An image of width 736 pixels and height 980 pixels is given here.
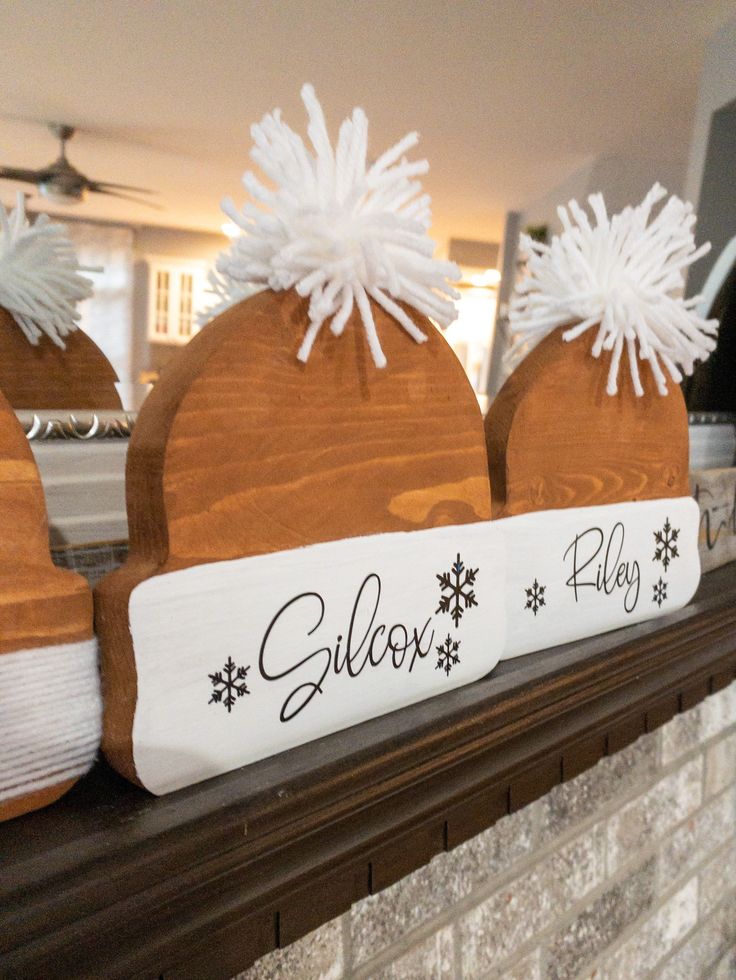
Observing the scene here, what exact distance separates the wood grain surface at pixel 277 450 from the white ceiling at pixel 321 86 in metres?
0.19

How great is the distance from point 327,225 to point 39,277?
23cm

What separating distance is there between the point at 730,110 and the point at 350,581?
4.66 ft

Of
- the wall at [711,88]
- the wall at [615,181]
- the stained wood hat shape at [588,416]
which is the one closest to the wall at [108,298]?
the stained wood hat shape at [588,416]

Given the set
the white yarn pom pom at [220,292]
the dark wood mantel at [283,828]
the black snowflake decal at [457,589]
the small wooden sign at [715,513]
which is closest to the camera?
the dark wood mantel at [283,828]

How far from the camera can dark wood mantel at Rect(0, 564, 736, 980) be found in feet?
0.91

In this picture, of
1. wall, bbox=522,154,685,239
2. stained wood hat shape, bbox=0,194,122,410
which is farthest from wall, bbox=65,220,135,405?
wall, bbox=522,154,685,239

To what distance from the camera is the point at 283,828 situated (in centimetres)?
34

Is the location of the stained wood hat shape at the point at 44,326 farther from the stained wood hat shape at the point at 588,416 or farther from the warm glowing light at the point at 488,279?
the warm glowing light at the point at 488,279

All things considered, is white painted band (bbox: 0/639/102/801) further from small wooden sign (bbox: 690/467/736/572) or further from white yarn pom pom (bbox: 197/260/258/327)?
small wooden sign (bbox: 690/467/736/572)

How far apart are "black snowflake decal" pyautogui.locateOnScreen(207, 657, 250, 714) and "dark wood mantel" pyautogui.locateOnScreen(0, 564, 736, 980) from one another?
0.14 feet

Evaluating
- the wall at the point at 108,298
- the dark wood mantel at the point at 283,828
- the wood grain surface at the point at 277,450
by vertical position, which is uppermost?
the wall at the point at 108,298

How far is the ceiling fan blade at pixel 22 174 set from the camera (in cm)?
45

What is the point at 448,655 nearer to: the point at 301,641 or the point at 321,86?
the point at 301,641

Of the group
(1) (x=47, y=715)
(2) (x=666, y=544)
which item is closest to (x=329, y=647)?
(1) (x=47, y=715)
